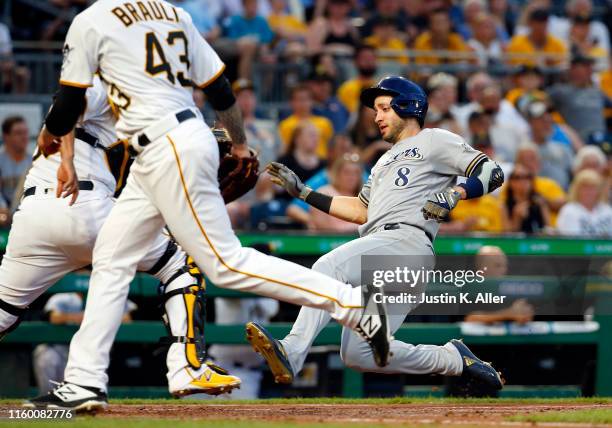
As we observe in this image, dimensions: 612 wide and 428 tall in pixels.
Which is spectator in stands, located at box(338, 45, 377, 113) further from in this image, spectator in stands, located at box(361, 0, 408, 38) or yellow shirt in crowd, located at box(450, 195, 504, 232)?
yellow shirt in crowd, located at box(450, 195, 504, 232)

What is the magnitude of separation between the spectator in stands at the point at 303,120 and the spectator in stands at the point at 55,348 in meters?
3.34

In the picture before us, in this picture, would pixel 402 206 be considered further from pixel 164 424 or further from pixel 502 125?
pixel 502 125

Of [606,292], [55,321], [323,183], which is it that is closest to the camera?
[55,321]

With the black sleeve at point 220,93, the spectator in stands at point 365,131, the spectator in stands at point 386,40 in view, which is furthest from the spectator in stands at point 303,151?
the black sleeve at point 220,93

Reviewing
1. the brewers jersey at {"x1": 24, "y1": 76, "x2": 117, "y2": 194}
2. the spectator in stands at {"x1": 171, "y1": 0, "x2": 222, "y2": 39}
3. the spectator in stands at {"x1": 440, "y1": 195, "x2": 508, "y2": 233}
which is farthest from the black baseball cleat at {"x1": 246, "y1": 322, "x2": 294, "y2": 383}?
the spectator in stands at {"x1": 171, "y1": 0, "x2": 222, "y2": 39}

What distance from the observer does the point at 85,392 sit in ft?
17.7

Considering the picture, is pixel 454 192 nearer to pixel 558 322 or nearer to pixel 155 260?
pixel 155 260

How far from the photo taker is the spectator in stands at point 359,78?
39.5 feet

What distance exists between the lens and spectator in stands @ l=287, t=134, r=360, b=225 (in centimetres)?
987

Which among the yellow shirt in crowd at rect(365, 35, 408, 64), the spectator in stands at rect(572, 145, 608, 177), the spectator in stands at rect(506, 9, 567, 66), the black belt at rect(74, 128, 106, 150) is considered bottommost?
the black belt at rect(74, 128, 106, 150)

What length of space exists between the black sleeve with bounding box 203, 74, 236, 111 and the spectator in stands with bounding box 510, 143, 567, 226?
5765 millimetres

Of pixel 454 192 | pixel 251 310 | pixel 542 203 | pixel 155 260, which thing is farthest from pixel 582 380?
pixel 155 260

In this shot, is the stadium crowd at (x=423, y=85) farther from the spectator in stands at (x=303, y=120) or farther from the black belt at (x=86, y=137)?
the black belt at (x=86, y=137)

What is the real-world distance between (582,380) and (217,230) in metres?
4.79
